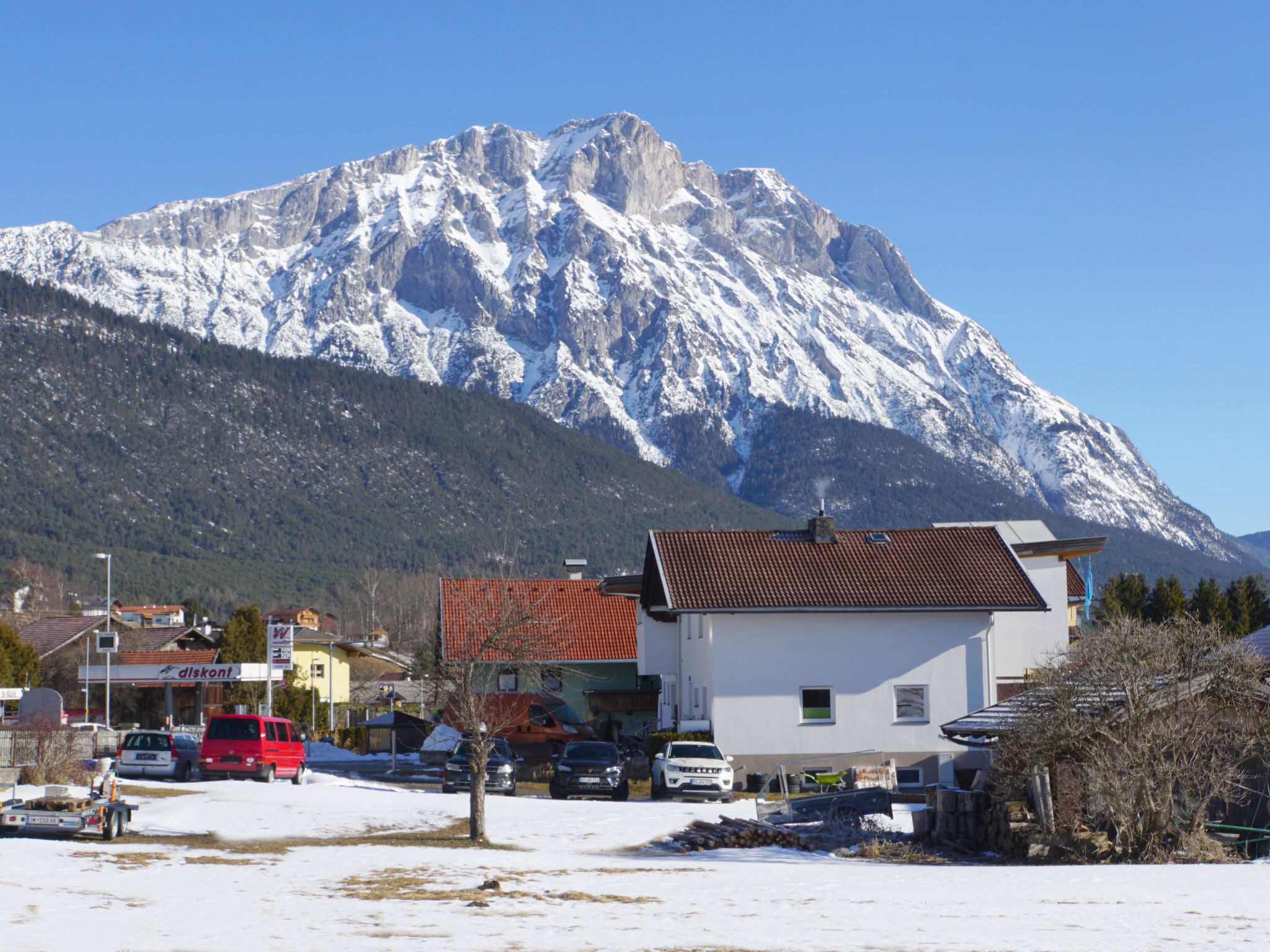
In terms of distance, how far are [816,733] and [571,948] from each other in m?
24.8

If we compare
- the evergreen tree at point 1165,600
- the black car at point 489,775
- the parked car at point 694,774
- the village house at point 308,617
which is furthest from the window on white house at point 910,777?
the village house at point 308,617

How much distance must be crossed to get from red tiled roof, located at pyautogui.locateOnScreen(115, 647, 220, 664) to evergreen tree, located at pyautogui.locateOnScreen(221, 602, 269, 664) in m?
1.13

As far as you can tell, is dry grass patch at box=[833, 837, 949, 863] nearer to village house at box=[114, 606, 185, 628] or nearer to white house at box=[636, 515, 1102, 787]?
white house at box=[636, 515, 1102, 787]

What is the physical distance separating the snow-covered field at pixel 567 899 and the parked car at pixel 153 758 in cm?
1111

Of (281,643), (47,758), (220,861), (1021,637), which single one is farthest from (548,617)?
(220,861)

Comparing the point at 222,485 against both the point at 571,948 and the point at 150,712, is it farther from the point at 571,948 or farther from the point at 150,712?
the point at 571,948

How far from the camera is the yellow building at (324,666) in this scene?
78562 millimetres

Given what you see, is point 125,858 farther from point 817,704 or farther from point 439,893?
point 817,704

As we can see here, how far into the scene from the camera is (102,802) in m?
21.3

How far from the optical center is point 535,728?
41.2 metres

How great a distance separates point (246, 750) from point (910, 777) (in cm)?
1808

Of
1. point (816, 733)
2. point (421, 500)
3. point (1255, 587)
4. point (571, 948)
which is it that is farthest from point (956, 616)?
point (421, 500)

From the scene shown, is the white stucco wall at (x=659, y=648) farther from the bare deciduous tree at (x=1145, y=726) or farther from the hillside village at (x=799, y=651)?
the bare deciduous tree at (x=1145, y=726)

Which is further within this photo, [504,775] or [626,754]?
[626,754]
